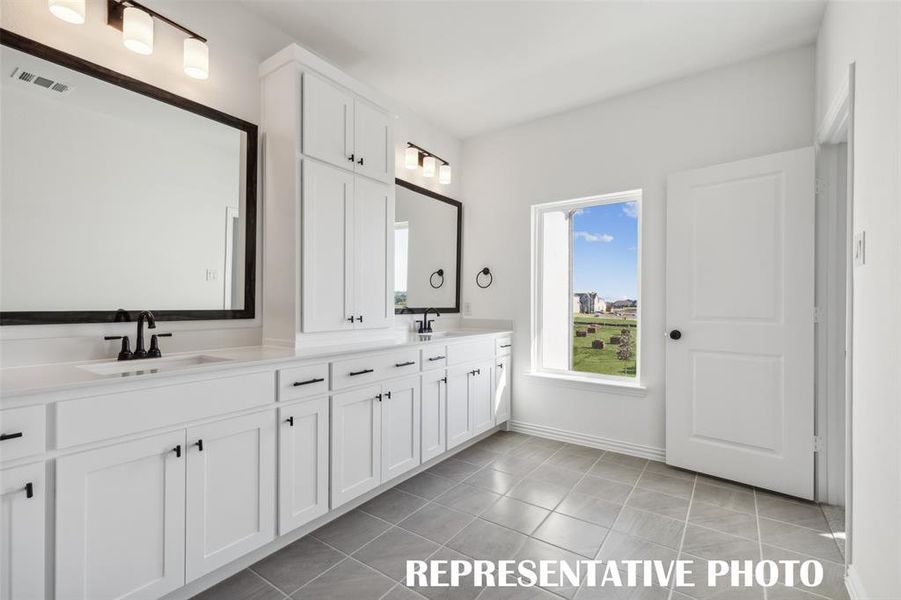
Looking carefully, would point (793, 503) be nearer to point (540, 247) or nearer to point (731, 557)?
point (731, 557)

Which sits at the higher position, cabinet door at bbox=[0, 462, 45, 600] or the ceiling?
the ceiling

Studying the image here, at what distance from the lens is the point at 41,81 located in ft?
5.24

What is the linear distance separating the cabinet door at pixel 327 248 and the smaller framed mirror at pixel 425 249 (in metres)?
0.81

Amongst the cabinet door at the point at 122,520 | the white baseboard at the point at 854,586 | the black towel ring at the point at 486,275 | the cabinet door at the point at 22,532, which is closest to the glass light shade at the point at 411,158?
the black towel ring at the point at 486,275

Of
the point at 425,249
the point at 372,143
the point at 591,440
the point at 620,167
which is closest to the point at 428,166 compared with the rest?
the point at 425,249

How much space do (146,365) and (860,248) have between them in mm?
2845

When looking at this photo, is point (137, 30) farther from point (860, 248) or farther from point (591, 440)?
point (591, 440)

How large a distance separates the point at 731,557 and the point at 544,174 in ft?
9.19

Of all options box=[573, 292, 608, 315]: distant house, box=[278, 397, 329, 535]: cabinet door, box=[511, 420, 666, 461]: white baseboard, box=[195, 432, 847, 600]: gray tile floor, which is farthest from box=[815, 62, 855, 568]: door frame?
box=[278, 397, 329, 535]: cabinet door

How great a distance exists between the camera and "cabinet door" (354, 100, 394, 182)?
2.48 m

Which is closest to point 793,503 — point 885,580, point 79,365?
point 885,580

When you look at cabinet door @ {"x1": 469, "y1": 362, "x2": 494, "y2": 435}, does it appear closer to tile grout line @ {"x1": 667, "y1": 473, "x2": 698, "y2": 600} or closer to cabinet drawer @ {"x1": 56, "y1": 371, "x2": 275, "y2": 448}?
tile grout line @ {"x1": 667, "y1": 473, "x2": 698, "y2": 600}

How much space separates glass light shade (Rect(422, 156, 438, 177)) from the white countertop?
1592 mm

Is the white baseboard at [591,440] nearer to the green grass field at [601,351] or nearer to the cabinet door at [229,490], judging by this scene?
the green grass field at [601,351]
